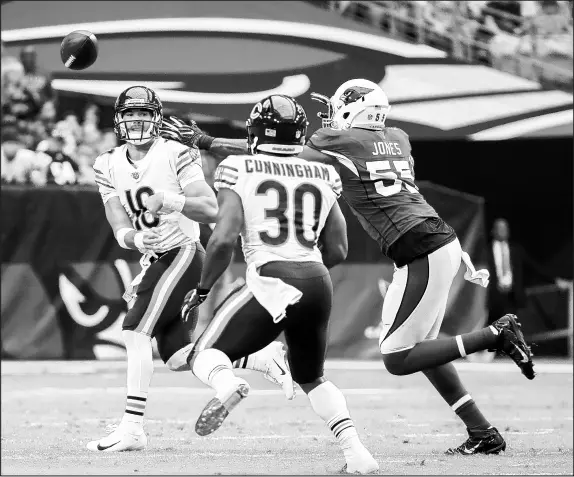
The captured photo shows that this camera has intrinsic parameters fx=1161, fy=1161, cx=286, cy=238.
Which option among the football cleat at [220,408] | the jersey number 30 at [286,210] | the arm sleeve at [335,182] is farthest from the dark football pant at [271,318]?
the arm sleeve at [335,182]

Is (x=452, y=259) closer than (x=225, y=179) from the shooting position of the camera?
No

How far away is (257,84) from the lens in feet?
53.8

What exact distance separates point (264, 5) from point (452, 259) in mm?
10556

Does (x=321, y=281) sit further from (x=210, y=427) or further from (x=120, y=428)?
(x=120, y=428)

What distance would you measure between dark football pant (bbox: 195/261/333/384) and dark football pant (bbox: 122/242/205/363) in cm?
118

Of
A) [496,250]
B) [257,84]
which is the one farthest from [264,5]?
[496,250]

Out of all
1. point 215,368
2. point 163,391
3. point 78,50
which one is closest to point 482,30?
point 163,391

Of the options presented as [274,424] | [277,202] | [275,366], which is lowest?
[274,424]

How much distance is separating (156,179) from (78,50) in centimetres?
140

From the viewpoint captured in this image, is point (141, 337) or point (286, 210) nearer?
point (286, 210)

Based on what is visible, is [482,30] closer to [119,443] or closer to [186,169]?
[186,169]

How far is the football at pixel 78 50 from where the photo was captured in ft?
25.5

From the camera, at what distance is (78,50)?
778 centimetres

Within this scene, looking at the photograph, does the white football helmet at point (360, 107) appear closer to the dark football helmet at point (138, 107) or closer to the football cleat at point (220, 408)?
the dark football helmet at point (138, 107)
